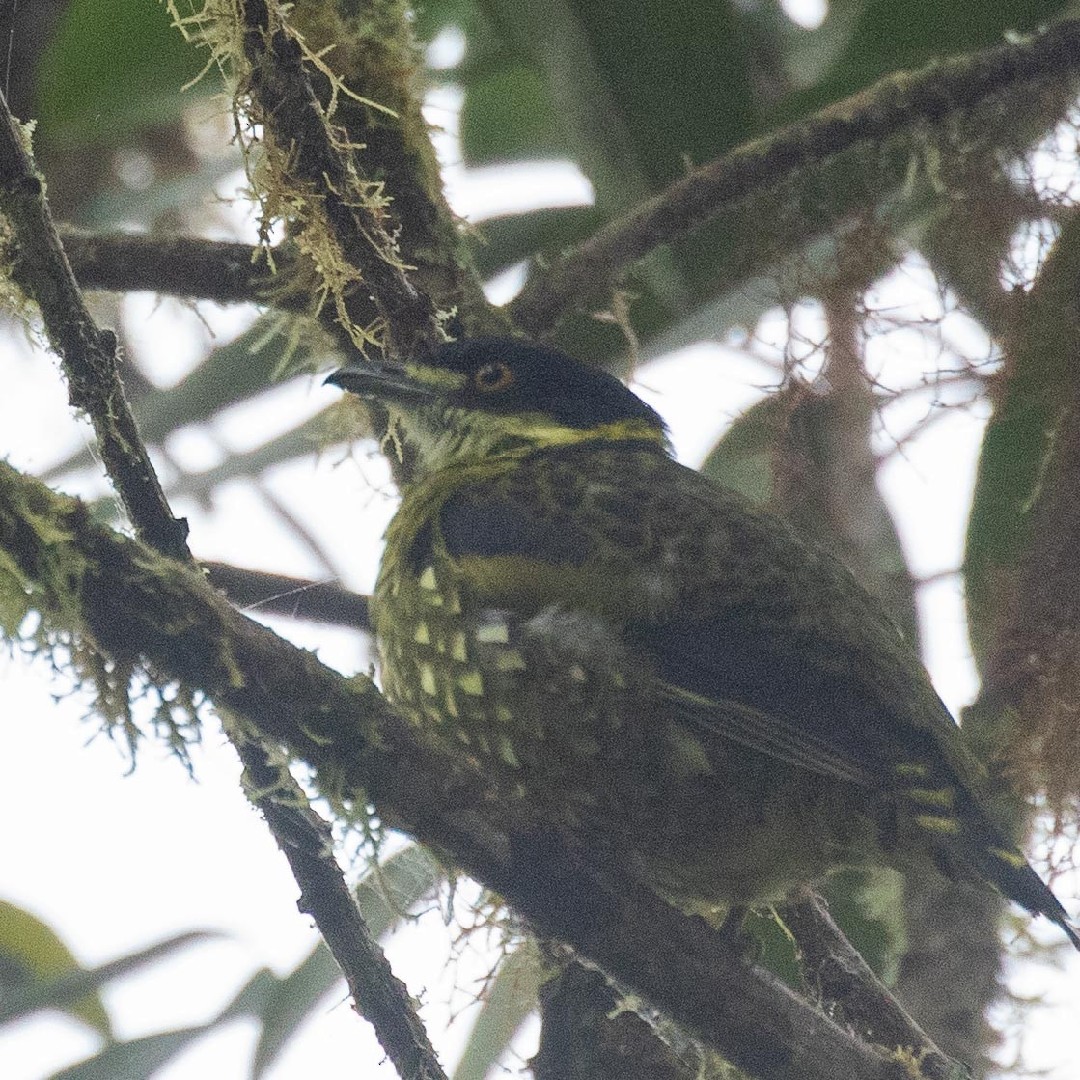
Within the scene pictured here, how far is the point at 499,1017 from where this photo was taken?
3854mm

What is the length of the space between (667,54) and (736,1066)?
7.98ft

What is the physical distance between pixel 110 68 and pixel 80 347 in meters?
2.14

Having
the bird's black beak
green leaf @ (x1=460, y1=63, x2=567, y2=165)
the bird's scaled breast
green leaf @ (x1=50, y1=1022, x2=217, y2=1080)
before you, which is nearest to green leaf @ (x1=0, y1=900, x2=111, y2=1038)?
green leaf @ (x1=50, y1=1022, x2=217, y2=1080)

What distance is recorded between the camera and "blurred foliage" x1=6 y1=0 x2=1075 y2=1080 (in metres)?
3.84

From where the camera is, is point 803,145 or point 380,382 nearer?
point 380,382

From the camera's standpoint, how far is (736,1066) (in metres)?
2.68

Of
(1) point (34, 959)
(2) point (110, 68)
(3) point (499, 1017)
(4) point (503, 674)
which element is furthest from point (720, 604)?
(1) point (34, 959)

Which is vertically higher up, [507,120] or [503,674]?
[507,120]

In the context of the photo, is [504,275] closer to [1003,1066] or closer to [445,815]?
[1003,1066]

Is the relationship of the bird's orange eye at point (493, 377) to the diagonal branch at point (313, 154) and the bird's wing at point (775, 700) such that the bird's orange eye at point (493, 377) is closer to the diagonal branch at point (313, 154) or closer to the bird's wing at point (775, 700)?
the diagonal branch at point (313, 154)

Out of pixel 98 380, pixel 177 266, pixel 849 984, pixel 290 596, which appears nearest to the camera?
pixel 98 380

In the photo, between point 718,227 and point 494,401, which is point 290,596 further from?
point 718,227

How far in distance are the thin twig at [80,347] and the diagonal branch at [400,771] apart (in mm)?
198

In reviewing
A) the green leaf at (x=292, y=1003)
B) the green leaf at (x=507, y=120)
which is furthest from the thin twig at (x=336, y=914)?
the green leaf at (x=507, y=120)
